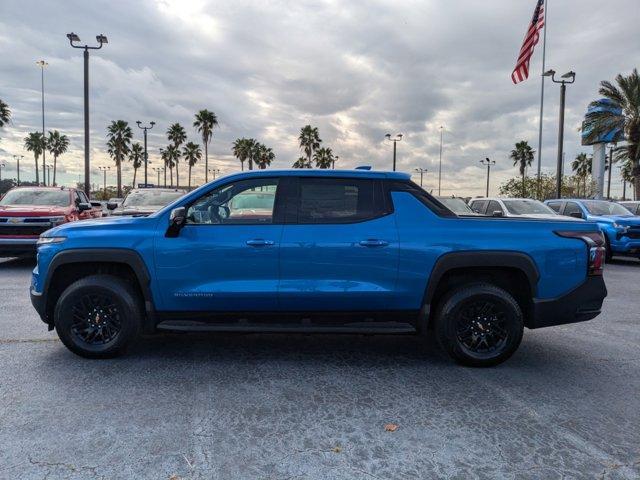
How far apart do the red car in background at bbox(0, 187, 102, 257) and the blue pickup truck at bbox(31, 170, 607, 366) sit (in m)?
6.73

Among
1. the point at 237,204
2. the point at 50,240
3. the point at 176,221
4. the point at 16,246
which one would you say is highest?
the point at 237,204

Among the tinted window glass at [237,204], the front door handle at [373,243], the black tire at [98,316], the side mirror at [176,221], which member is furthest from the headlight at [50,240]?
the front door handle at [373,243]

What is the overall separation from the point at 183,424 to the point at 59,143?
89189mm

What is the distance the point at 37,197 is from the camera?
12.1m

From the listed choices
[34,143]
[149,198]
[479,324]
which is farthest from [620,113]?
[34,143]

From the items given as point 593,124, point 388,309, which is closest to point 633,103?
point 593,124

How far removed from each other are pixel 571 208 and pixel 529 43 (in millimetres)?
10249

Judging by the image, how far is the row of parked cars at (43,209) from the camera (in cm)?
1038

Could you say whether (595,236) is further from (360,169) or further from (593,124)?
(593,124)

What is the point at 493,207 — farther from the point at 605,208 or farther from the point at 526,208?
the point at 605,208

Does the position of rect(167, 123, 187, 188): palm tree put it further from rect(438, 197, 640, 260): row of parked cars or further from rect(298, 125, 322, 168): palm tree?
rect(438, 197, 640, 260): row of parked cars

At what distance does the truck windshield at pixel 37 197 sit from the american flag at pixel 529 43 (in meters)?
18.6

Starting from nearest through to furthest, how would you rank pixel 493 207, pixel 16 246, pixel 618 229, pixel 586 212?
pixel 16 246 < pixel 618 229 < pixel 586 212 < pixel 493 207

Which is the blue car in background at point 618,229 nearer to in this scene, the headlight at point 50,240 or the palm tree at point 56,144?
the headlight at point 50,240
